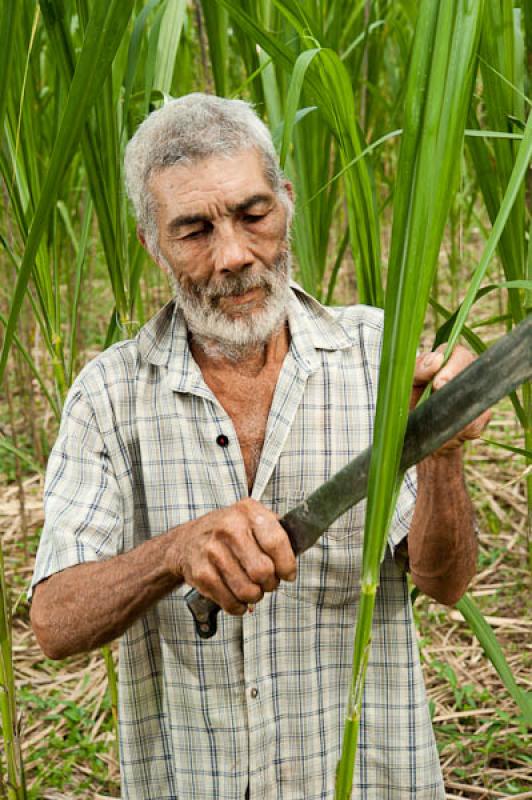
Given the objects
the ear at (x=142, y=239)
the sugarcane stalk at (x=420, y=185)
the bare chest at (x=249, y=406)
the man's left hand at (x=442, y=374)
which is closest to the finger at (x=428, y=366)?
the man's left hand at (x=442, y=374)

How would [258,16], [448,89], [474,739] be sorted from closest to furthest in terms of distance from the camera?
[448,89], [258,16], [474,739]

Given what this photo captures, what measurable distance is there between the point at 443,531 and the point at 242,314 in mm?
320

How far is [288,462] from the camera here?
112cm

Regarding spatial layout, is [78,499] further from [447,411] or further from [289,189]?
[447,411]

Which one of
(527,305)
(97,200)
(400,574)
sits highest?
(97,200)

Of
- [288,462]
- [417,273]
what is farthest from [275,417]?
[417,273]

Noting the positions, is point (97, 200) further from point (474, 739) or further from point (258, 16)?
point (474, 739)

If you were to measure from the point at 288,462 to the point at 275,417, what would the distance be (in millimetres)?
53

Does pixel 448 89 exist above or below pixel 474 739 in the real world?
above

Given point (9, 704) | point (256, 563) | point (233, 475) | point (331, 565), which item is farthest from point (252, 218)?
point (9, 704)

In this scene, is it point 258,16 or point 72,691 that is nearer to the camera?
point 258,16

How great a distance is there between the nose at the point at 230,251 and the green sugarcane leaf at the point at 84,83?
0.45m

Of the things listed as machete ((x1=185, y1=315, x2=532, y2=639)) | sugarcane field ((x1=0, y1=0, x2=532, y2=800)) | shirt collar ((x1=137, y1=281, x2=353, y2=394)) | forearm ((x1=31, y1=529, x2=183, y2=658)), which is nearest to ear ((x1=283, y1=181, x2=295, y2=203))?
sugarcane field ((x1=0, y1=0, x2=532, y2=800))

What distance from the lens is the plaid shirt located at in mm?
1102
